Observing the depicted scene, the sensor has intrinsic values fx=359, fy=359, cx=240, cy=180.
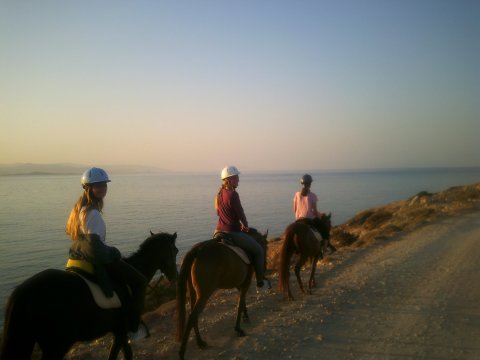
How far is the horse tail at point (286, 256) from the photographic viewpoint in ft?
31.6

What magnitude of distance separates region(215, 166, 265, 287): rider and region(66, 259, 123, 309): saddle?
3002mm

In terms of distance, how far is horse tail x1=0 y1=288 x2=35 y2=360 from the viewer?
13.9 feet

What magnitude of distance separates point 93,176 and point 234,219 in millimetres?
3238

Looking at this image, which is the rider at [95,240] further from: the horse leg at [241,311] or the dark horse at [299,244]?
the dark horse at [299,244]

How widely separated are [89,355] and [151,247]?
2753 mm

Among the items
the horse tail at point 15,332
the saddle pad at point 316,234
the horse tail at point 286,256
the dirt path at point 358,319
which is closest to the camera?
the horse tail at point 15,332

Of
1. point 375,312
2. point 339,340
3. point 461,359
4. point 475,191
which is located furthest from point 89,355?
point 475,191

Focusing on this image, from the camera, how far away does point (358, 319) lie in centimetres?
781

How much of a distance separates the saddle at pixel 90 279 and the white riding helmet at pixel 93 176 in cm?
114

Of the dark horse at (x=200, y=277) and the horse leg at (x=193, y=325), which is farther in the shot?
the dark horse at (x=200, y=277)

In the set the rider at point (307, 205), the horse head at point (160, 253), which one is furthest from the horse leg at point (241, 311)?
the rider at point (307, 205)

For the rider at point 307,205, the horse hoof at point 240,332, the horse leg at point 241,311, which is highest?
the rider at point 307,205

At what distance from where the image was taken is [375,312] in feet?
26.8

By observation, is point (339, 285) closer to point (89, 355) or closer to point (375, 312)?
point (375, 312)
